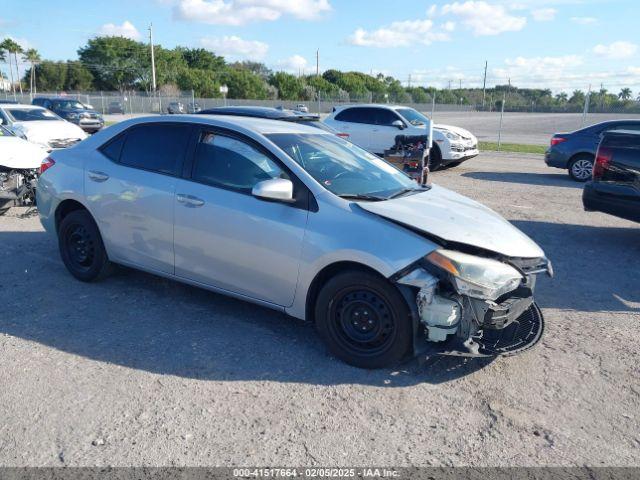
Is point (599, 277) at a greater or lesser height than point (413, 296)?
lesser

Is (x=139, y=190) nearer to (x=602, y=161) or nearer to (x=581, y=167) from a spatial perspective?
(x=602, y=161)

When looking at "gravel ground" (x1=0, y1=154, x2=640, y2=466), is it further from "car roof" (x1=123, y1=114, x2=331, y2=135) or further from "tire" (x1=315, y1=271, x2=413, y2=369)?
"car roof" (x1=123, y1=114, x2=331, y2=135)

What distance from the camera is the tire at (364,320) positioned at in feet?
12.2

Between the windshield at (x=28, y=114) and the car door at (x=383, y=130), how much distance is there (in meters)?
9.03

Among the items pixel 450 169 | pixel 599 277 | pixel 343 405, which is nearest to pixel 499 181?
pixel 450 169

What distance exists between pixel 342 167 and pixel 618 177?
4.42m

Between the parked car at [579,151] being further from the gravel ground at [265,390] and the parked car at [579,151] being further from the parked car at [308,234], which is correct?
the parked car at [308,234]

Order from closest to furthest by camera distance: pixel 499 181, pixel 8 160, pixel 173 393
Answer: pixel 173 393
pixel 8 160
pixel 499 181

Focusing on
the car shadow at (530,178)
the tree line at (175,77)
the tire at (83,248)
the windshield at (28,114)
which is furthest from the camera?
the tree line at (175,77)

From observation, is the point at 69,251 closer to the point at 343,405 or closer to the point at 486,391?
the point at 343,405

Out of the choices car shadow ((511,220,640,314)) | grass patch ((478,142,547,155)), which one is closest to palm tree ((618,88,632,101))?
grass patch ((478,142,547,155))

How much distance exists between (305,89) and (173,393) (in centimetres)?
7478

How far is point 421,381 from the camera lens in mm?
3785

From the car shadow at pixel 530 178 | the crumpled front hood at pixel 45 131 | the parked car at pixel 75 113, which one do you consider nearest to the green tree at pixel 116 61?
the parked car at pixel 75 113
